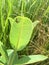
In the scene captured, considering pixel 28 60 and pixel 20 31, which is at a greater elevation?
pixel 20 31

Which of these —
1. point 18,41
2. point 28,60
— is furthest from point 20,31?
point 28,60

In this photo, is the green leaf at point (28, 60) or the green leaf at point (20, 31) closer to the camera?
the green leaf at point (20, 31)

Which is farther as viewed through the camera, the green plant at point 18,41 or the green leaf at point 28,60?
the green leaf at point 28,60

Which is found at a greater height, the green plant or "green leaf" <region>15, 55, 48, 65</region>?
the green plant

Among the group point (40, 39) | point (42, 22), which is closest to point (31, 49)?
point (40, 39)

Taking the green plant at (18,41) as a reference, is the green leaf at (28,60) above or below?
below

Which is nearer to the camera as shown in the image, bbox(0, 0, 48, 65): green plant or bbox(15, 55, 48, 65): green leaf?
bbox(0, 0, 48, 65): green plant

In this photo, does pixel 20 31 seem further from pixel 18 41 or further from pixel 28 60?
pixel 28 60

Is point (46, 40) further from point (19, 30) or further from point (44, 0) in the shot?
point (19, 30)
